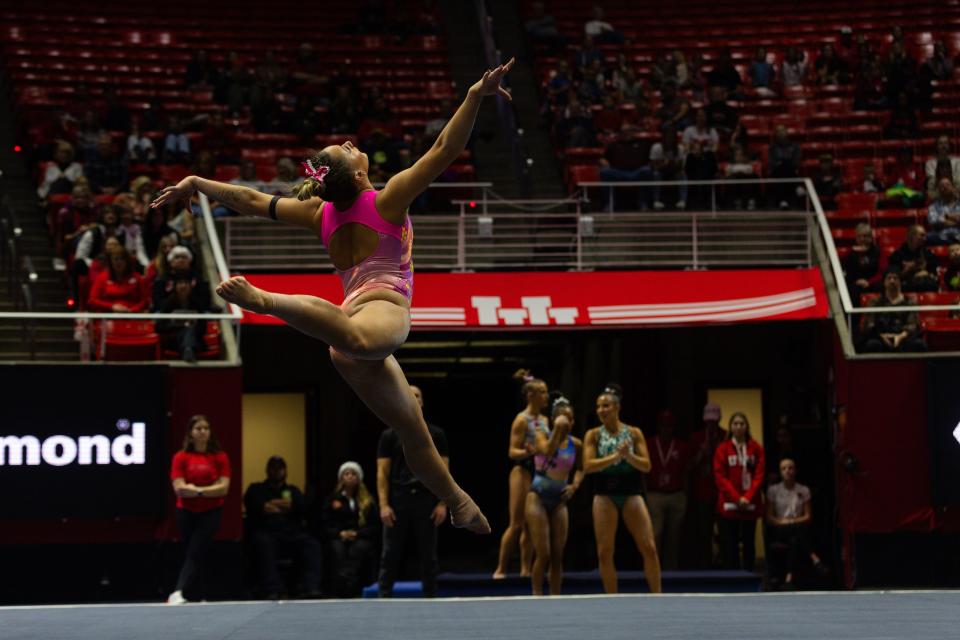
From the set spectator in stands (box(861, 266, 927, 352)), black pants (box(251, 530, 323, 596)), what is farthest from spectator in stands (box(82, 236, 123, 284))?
spectator in stands (box(861, 266, 927, 352))

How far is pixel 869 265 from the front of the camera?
46.5 ft

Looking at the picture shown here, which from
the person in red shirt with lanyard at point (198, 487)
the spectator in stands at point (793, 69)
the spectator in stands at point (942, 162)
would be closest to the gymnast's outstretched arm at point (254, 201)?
the person in red shirt with lanyard at point (198, 487)

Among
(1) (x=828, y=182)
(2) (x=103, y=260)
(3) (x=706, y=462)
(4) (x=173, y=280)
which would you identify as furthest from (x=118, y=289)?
(1) (x=828, y=182)

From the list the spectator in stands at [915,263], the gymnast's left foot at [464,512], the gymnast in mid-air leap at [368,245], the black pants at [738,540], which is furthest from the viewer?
the spectator in stands at [915,263]

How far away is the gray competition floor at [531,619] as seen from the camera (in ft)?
20.2

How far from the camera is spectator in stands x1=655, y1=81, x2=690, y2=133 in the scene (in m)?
18.0

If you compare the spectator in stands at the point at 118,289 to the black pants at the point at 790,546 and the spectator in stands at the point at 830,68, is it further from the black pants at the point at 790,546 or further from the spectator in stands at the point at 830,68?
the spectator in stands at the point at 830,68

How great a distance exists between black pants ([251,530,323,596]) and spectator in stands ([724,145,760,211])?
672 centimetres

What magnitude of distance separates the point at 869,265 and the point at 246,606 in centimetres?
852

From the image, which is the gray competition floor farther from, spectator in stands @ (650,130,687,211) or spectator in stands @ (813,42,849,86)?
spectator in stands @ (813,42,849,86)

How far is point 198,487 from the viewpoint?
36.4 ft

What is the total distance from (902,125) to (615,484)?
9.65m

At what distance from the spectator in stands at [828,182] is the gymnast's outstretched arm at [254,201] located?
37.0 feet

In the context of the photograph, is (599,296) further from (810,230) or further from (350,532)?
(350,532)
